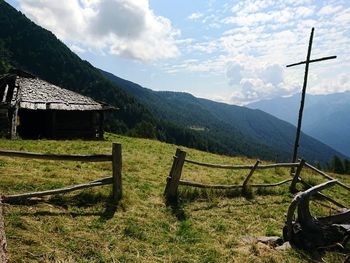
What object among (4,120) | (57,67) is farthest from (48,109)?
(57,67)

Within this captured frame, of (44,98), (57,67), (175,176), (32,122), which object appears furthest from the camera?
(57,67)

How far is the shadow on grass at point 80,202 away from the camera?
282 inches

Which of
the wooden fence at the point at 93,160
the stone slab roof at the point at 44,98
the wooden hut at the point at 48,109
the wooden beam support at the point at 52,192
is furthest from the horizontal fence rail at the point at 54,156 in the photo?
the wooden hut at the point at 48,109

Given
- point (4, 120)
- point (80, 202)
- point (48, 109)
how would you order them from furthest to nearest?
point (48, 109)
point (4, 120)
point (80, 202)

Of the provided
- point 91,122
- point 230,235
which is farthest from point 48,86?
point 230,235

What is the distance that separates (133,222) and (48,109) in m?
19.3

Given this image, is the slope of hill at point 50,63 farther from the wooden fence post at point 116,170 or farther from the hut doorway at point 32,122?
the wooden fence post at point 116,170

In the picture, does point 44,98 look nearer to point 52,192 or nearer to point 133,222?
point 52,192

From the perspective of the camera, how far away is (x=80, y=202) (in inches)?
310

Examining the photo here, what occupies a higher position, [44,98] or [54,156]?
[44,98]

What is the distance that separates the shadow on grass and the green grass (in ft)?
0.07

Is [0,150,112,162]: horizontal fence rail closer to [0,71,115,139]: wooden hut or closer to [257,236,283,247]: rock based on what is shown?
[257,236,283,247]: rock

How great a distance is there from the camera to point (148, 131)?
196ft

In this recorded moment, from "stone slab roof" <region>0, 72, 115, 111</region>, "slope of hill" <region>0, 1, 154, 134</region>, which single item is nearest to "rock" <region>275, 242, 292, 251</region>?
"stone slab roof" <region>0, 72, 115, 111</region>
